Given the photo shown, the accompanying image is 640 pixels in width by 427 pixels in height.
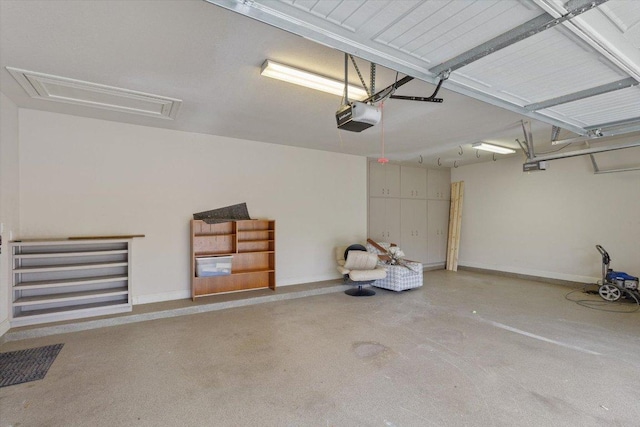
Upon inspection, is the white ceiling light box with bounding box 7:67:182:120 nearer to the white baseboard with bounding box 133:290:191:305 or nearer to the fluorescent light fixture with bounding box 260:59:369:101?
the fluorescent light fixture with bounding box 260:59:369:101

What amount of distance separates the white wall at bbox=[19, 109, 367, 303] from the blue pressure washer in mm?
4443

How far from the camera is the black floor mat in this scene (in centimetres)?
259

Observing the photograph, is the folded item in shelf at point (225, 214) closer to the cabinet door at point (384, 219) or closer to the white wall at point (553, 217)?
the cabinet door at point (384, 219)

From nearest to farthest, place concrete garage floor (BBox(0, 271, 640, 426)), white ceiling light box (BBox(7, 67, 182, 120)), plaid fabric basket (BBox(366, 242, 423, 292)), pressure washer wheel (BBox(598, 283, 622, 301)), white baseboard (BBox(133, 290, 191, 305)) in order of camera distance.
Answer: concrete garage floor (BBox(0, 271, 640, 426)) → white ceiling light box (BBox(7, 67, 182, 120)) → white baseboard (BBox(133, 290, 191, 305)) → pressure washer wheel (BBox(598, 283, 622, 301)) → plaid fabric basket (BBox(366, 242, 423, 292))

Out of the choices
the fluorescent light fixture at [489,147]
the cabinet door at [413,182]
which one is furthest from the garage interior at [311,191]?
the cabinet door at [413,182]

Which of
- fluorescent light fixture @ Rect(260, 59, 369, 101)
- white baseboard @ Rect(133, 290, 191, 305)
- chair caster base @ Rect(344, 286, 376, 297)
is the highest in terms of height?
fluorescent light fixture @ Rect(260, 59, 369, 101)

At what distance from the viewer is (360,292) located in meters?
5.42

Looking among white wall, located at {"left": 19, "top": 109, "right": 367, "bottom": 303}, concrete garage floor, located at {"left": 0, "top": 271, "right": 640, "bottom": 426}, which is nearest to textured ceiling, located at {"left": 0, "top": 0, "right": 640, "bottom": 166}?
white wall, located at {"left": 19, "top": 109, "right": 367, "bottom": 303}

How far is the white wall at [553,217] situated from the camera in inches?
209

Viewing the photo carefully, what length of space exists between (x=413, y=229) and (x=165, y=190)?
560cm

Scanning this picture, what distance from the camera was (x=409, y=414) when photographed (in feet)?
7.04

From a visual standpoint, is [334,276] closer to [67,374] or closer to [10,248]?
[67,374]

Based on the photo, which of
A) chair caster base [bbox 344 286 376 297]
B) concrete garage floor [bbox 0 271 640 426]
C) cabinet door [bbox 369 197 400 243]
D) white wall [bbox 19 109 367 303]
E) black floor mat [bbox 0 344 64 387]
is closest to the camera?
concrete garage floor [bbox 0 271 640 426]

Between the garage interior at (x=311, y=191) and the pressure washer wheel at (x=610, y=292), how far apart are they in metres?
0.22
